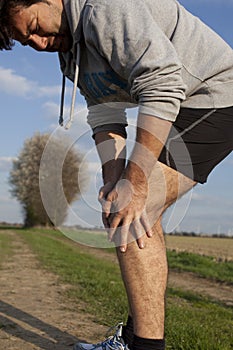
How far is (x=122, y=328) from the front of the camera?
3.40 meters

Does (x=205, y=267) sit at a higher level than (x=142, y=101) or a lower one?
lower

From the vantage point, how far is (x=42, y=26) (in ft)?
9.36

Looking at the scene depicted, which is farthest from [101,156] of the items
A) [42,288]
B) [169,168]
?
[42,288]

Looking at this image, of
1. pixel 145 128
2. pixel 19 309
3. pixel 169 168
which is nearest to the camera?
pixel 145 128

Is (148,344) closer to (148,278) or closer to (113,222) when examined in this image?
(148,278)

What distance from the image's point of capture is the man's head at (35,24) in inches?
108

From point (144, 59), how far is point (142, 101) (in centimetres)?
19

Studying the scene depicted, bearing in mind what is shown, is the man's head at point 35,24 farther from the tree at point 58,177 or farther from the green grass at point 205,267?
the green grass at point 205,267

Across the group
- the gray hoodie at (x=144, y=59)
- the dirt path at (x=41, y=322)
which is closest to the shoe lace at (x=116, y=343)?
the dirt path at (x=41, y=322)

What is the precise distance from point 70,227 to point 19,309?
8.76ft

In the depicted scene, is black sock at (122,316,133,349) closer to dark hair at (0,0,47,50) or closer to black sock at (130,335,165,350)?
black sock at (130,335,165,350)

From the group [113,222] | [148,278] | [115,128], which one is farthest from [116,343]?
[115,128]

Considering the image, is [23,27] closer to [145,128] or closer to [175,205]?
[145,128]

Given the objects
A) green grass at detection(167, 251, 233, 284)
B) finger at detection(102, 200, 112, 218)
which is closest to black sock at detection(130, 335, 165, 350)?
finger at detection(102, 200, 112, 218)
